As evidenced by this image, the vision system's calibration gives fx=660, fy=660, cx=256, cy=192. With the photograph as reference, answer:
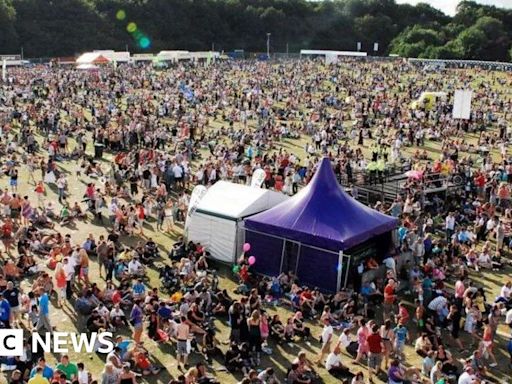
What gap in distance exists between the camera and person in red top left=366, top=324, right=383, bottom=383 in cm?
1140

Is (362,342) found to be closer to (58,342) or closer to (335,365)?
(335,365)

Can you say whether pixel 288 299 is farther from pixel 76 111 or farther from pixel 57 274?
pixel 76 111

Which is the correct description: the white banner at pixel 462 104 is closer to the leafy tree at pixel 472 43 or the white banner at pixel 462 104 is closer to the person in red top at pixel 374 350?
Answer: the person in red top at pixel 374 350

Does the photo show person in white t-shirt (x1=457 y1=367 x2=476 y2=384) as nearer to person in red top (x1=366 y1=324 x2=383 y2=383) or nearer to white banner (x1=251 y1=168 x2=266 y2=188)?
person in red top (x1=366 y1=324 x2=383 y2=383)

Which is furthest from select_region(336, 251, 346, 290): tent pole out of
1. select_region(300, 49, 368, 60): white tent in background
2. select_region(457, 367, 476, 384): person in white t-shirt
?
select_region(300, 49, 368, 60): white tent in background

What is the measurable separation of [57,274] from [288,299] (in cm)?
500

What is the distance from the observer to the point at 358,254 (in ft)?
49.3

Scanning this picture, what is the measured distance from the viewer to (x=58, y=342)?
40.8 ft

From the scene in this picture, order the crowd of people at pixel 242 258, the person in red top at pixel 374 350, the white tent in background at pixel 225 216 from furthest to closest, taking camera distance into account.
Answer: the white tent in background at pixel 225 216 < the crowd of people at pixel 242 258 < the person in red top at pixel 374 350

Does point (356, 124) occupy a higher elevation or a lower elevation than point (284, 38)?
lower

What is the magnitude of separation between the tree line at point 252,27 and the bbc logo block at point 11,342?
7804 centimetres

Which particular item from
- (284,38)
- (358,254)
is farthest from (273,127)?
(284,38)

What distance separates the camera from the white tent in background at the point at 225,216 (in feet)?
53.5

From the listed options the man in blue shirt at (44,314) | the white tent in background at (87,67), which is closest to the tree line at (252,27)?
the white tent in background at (87,67)
